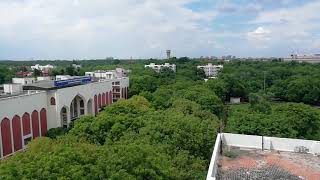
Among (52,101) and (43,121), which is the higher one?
(52,101)

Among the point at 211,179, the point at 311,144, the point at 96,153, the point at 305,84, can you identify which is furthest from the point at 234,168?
the point at 305,84

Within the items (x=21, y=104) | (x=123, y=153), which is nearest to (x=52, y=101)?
(x=21, y=104)

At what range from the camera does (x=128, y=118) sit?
25.7 m

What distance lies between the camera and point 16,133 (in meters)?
29.2

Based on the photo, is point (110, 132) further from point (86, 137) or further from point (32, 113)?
point (32, 113)

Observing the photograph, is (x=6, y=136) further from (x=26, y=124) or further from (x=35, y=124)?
(x=35, y=124)

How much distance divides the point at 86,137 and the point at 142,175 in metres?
10.7

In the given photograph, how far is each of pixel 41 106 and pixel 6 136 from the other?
6.02m

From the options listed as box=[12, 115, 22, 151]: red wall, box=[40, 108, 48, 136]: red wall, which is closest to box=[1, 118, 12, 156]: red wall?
box=[12, 115, 22, 151]: red wall

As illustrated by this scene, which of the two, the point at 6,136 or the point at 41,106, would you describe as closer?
the point at 6,136

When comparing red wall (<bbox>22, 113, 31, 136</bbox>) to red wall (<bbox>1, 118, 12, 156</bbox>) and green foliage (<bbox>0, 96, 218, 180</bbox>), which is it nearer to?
red wall (<bbox>1, 118, 12, 156</bbox>)

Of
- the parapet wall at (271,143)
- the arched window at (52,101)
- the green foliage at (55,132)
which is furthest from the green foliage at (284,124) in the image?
the arched window at (52,101)

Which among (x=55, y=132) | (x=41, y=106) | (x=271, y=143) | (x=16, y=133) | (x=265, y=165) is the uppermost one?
(x=271, y=143)

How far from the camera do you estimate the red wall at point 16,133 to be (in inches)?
1137
